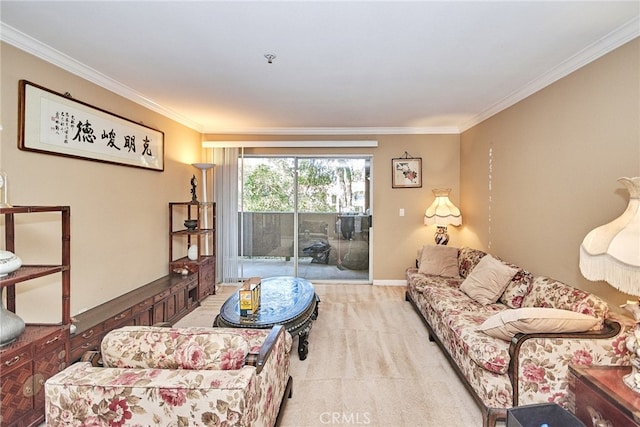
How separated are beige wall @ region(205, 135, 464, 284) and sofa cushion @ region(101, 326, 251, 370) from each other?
3747 millimetres

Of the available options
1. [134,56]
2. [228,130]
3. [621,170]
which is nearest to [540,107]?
[621,170]

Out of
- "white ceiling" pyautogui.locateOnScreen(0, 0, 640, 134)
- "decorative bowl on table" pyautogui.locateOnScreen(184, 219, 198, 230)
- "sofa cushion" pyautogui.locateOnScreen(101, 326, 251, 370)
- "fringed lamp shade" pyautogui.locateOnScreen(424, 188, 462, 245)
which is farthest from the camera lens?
"fringed lamp shade" pyautogui.locateOnScreen(424, 188, 462, 245)

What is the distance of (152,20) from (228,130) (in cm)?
300

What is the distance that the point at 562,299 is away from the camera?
219 centimetres

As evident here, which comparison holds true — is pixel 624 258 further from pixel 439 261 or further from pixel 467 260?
pixel 439 261

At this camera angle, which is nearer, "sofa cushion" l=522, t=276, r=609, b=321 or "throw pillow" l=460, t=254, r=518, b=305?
"sofa cushion" l=522, t=276, r=609, b=321

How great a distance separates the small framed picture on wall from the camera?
Result: 187 inches

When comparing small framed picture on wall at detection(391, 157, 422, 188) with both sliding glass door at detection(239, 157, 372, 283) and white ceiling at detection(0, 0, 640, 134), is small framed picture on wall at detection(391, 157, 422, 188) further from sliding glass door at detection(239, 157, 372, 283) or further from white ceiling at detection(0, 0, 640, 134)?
white ceiling at detection(0, 0, 640, 134)

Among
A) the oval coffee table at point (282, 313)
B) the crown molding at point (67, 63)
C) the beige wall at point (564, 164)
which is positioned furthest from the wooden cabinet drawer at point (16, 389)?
the beige wall at point (564, 164)

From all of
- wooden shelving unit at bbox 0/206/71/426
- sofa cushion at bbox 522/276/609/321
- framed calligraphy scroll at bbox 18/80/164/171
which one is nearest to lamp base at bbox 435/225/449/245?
sofa cushion at bbox 522/276/609/321

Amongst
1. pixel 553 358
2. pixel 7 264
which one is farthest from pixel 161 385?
pixel 553 358

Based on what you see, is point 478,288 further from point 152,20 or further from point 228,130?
point 228,130

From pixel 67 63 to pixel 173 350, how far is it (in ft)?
8.40

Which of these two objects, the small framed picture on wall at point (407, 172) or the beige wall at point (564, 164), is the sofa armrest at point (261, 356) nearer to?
the beige wall at point (564, 164)
